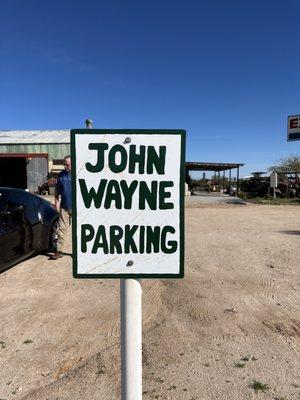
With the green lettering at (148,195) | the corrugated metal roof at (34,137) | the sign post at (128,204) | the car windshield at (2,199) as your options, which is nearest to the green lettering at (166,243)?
the sign post at (128,204)

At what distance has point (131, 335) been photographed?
1.80 meters

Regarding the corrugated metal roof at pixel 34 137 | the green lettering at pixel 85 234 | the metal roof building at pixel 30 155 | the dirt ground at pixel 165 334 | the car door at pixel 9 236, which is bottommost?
the dirt ground at pixel 165 334

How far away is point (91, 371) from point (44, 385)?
0.36m

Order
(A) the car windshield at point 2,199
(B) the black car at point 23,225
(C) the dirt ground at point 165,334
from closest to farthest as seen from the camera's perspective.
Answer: (C) the dirt ground at point 165,334 → (B) the black car at point 23,225 → (A) the car windshield at point 2,199

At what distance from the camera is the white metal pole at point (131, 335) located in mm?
1787

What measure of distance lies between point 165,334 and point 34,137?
128ft

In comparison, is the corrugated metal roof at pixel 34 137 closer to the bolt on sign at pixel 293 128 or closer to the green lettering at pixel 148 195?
the bolt on sign at pixel 293 128

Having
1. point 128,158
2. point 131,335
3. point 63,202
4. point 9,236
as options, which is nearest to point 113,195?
point 128,158

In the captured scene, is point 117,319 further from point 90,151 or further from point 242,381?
point 90,151

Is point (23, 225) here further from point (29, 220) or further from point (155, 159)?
point (155, 159)

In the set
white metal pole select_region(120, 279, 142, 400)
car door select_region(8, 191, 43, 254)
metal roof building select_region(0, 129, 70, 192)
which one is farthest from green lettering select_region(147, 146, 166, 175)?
metal roof building select_region(0, 129, 70, 192)

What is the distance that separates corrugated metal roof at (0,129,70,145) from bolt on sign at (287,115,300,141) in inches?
766

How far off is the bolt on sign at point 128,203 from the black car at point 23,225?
418cm

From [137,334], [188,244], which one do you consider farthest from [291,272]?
[137,334]
